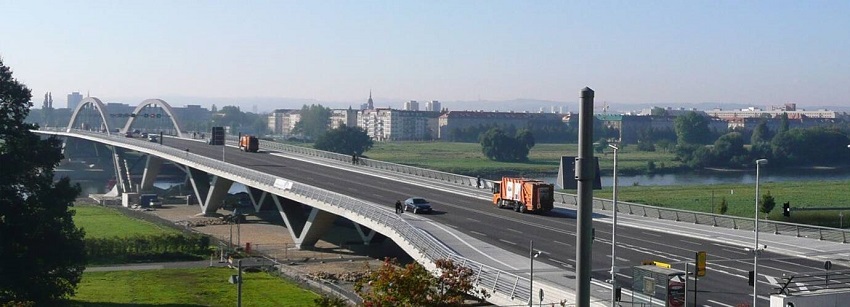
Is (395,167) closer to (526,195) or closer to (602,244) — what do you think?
(526,195)

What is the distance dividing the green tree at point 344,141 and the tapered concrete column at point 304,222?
4489 inches

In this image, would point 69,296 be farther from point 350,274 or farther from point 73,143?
point 73,143

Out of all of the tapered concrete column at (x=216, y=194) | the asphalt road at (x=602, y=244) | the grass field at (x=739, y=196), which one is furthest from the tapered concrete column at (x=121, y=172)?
the asphalt road at (x=602, y=244)

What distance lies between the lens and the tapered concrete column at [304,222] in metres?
65.4

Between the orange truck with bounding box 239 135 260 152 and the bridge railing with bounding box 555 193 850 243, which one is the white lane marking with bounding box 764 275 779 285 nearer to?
the bridge railing with bounding box 555 193 850 243

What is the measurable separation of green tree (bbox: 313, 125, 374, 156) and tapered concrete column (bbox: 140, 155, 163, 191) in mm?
62968

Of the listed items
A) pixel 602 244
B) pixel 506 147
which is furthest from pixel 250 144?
pixel 602 244

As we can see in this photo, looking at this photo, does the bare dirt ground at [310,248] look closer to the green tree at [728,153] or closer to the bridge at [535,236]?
the bridge at [535,236]

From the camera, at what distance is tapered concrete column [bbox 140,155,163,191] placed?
403 feet

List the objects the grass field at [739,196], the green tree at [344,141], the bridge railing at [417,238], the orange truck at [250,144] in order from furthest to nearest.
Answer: the green tree at [344,141] < the orange truck at [250,144] < the grass field at [739,196] < the bridge railing at [417,238]

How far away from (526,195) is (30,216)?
29.3 metres

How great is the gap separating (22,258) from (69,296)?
3.87 meters

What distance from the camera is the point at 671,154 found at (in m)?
198

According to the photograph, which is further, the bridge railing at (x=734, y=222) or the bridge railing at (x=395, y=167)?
the bridge railing at (x=395, y=167)
